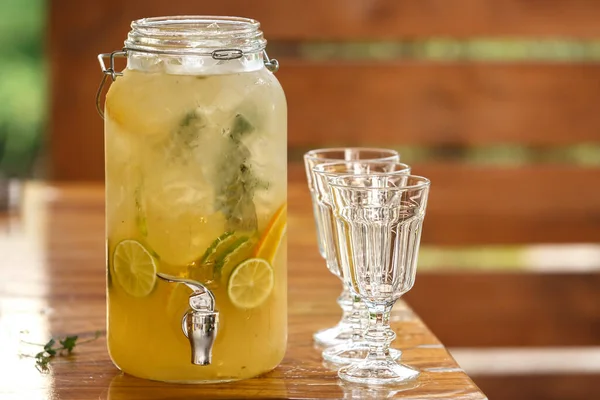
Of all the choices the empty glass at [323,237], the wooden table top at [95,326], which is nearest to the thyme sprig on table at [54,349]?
the wooden table top at [95,326]

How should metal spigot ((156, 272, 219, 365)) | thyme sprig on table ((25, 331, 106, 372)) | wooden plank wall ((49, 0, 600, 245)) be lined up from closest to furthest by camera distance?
metal spigot ((156, 272, 219, 365))
thyme sprig on table ((25, 331, 106, 372))
wooden plank wall ((49, 0, 600, 245))

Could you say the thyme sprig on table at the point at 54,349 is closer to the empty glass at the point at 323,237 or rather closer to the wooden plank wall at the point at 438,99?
the empty glass at the point at 323,237

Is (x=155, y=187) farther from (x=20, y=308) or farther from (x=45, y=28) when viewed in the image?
(x=45, y=28)

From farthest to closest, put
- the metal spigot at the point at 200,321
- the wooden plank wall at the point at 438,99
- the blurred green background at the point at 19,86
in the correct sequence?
1. the blurred green background at the point at 19,86
2. the wooden plank wall at the point at 438,99
3. the metal spigot at the point at 200,321

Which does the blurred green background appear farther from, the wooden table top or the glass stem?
the glass stem

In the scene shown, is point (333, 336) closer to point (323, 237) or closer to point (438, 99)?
point (323, 237)

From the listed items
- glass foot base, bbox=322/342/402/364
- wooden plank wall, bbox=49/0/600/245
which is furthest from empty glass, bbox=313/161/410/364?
wooden plank wall, bbox=49/0/600/245

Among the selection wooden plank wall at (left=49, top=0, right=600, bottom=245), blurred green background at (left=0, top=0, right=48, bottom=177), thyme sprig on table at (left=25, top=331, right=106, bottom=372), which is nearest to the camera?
thyme sprig on table at (left=25, top=331, right=106, bottom=372)
